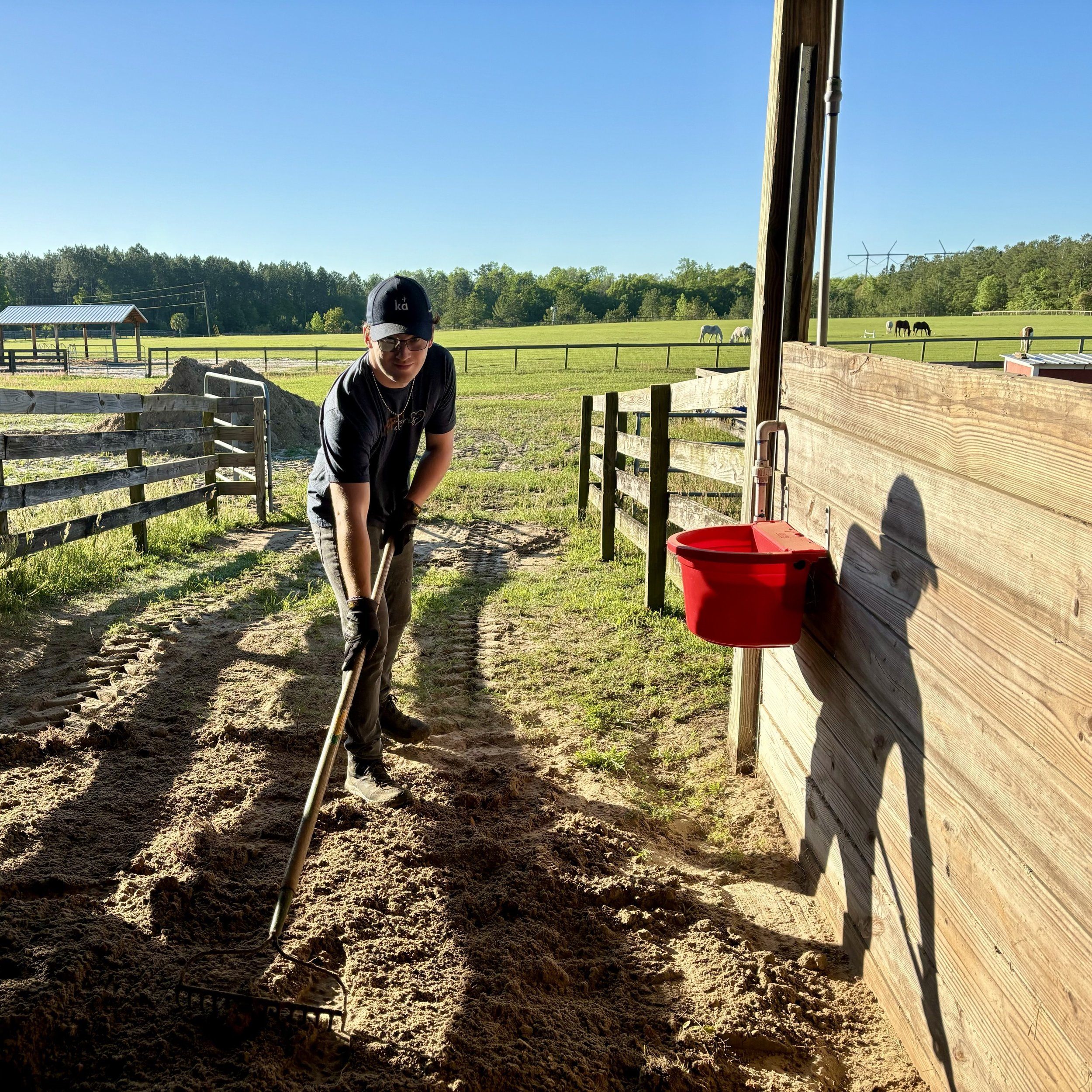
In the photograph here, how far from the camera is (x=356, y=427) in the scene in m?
3.39

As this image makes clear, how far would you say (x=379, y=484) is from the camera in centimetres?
374

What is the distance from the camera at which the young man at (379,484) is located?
10.8ft

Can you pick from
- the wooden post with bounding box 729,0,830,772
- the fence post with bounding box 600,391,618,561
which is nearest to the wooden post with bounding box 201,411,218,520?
the fence post with bounding box 600,391,618,561

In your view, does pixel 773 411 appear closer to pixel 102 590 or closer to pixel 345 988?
pixel 345 988

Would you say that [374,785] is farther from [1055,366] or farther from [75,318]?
[75,318]

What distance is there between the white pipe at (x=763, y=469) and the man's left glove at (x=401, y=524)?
136 centimetres

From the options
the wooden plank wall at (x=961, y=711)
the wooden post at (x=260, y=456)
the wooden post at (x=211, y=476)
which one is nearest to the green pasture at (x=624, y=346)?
the wooden post at (x=260, y=456)

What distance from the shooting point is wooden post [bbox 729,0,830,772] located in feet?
11.7

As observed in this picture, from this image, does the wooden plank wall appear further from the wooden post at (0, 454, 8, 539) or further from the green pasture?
the green pasture

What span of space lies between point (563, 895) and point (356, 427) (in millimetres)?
1838

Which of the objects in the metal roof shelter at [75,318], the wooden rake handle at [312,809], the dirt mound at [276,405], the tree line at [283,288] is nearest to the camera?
the wooden rake handle at [312,809]

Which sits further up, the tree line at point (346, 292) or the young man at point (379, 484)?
the tree line at point (346, 292)

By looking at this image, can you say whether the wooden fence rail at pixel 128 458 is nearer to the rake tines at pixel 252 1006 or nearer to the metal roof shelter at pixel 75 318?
the rake tines at pixel 252 1006

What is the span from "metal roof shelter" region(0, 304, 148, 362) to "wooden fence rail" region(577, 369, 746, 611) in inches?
1752
